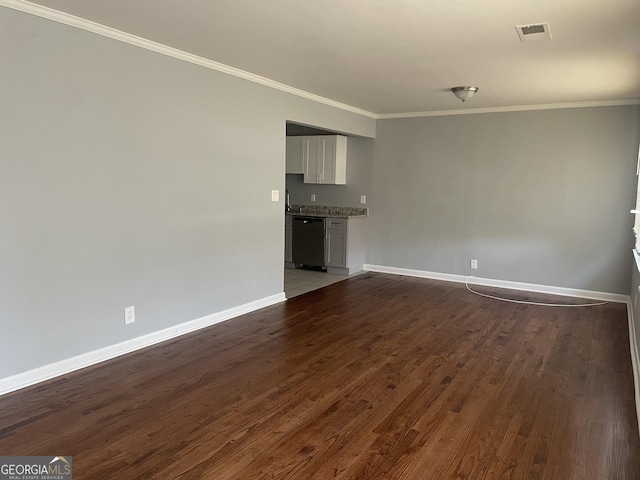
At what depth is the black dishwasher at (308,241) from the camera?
6.95 metres

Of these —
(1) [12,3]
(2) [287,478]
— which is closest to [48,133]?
(1) [12,3]

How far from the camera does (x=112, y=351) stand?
11.5 ft

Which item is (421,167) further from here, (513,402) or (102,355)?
(102,355)

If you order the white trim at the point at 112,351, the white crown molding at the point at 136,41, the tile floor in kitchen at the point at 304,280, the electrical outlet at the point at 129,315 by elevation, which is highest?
the white crown molding at the point at 136,41

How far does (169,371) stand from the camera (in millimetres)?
3312

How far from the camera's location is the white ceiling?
2.77 metres

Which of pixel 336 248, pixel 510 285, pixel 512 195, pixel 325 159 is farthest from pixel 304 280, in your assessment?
pixel 512 195

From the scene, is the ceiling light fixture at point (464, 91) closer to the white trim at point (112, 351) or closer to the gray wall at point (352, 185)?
the gray wall at point (352, 185)

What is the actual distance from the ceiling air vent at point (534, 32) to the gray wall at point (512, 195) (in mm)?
2834

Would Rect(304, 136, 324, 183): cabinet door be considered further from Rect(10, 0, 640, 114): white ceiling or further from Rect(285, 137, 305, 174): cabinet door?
Rect(10, 0, 640, 114): white ceiling

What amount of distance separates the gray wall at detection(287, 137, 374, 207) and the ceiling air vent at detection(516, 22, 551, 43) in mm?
3858

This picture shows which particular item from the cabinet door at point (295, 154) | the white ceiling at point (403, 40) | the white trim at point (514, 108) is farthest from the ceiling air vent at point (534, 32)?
the cabinet door at point (295, 154)

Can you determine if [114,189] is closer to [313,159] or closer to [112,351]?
[112,351]

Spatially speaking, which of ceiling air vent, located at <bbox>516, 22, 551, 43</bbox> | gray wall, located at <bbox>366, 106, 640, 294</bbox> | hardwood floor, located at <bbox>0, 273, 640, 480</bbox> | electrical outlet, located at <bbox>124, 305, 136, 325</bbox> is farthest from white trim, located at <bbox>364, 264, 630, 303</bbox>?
electrical outlet, located at <bbox>124, 305, 136, 325</bbox>
